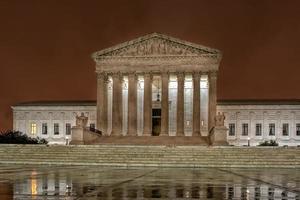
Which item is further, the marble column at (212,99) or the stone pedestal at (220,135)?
the marble column at (212,99)

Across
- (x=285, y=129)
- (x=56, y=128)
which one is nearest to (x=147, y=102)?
(x=56, y=128)

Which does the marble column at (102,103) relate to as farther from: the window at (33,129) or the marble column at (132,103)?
the window at (33,129)

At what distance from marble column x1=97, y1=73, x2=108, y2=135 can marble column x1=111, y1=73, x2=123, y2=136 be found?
3.52ft

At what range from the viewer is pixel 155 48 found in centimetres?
6219

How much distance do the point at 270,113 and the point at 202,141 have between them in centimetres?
2576

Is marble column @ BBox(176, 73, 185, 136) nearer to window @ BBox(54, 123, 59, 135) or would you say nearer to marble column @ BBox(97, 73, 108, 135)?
marble column @ BBox(97, 73, 108, 135)

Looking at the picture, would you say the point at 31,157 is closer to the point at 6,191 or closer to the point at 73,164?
the point at 73,164

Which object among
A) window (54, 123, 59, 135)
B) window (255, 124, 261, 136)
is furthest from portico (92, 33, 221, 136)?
window (54, 123, 59, 135)

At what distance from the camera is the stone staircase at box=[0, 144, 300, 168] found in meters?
35.9

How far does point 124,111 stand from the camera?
68.9 m

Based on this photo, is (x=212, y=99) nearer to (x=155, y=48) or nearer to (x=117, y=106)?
(x=155, y=48)

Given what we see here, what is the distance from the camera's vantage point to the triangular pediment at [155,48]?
6141 cm

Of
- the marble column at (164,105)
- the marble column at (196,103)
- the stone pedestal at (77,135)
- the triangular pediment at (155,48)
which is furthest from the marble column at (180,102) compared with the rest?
the stone pedestal at (77,135)

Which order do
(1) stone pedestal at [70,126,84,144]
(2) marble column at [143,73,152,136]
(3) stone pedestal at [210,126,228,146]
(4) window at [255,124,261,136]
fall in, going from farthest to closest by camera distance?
(4) window at [255,124,261,136]
(2) marble column at [143,73,152,136]
(1) stone pedestal at [70,126,84,144]
(3) stone pedestal at [210,126,228,146]
